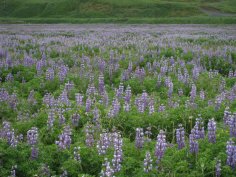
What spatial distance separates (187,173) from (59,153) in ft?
6.40

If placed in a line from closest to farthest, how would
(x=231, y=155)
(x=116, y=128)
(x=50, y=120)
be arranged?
(x=231, y=155)
(x=50, y=120)
(x=116, y=128)

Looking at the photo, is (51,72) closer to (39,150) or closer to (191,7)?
(39,150)

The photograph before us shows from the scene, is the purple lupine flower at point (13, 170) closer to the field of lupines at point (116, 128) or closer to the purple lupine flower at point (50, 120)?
the field of lupines at point (116, 128)

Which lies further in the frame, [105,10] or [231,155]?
[105,10]

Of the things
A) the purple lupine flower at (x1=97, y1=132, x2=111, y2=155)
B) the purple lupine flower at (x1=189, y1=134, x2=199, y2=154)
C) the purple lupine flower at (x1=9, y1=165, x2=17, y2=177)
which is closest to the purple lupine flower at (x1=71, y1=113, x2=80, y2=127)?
the purple lupine flower at (x1=97, y1=132, x2=111, y2=155)

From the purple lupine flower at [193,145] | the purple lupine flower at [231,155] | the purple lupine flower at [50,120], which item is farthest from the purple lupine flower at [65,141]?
the purple lupine flower at [231,155]

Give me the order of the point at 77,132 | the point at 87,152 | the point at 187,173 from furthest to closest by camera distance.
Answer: the point at 77,132 < the point at 87,152 < the point at 187,173

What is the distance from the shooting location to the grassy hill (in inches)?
2518

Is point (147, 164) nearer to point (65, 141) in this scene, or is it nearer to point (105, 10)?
point (65, 141)

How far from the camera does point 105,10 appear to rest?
66688mm

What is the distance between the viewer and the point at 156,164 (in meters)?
4.55

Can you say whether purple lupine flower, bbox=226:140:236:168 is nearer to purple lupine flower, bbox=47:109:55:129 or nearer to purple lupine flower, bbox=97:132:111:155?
purple lupine flower, bbox=97:132:111:155

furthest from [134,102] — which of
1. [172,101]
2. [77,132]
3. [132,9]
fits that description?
[132,9]

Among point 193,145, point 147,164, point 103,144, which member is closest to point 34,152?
point 103,144
